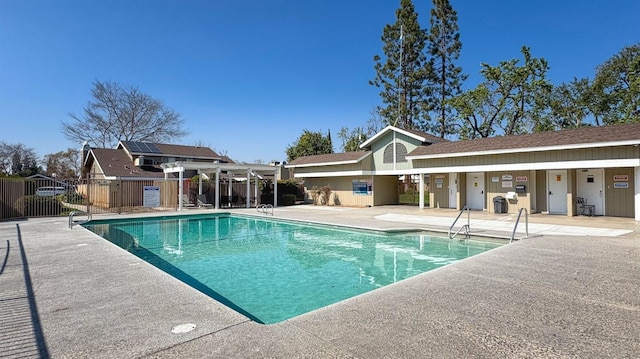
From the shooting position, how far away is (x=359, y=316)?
3.91 metres

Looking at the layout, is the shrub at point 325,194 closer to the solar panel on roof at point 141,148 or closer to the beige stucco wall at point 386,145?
the beige stucco wall at point 386,145

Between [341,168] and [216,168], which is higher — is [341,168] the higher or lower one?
the higher one

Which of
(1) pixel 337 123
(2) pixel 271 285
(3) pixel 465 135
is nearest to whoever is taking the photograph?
(2) pixel 271 285

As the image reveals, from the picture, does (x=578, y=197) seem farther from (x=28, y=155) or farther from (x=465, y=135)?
(x=28, y=155)

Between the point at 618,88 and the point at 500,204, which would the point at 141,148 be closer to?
the point at 500,204

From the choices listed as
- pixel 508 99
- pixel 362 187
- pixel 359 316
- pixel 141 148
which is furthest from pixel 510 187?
pixel 141 148

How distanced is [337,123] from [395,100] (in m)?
9.51

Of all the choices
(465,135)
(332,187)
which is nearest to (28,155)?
(332,187)

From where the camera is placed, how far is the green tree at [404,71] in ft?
114

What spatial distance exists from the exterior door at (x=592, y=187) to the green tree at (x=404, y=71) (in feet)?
68.2

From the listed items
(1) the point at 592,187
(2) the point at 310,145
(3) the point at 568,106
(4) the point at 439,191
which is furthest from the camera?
(2) the point at 310,145

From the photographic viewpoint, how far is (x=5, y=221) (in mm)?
15047

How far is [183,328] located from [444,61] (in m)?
37.2

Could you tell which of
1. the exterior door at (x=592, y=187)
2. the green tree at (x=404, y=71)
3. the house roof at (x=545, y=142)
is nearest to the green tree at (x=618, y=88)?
the green tree at (x=404, y=71)
